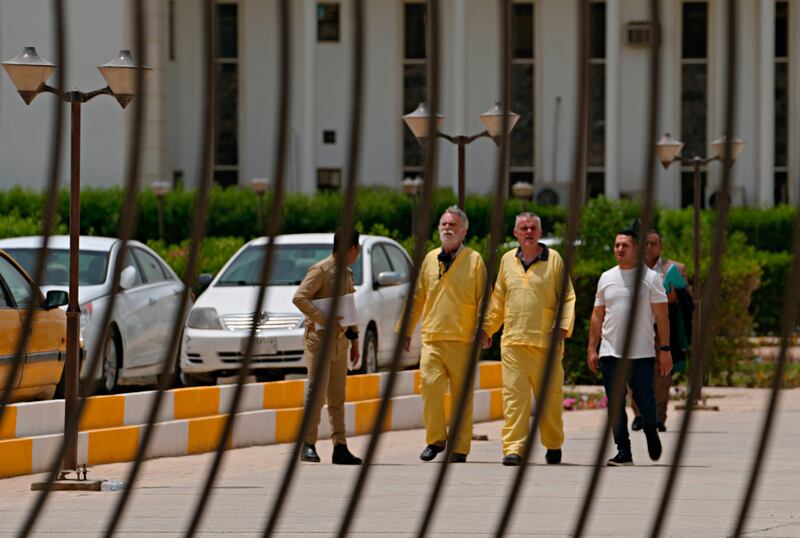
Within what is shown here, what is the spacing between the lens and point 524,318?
1158cm

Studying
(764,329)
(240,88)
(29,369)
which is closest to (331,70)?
(240,88)

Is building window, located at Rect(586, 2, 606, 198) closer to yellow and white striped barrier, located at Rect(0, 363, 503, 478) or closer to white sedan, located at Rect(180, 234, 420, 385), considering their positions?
white sedan, located at Rect(180, 234, 420, 385)

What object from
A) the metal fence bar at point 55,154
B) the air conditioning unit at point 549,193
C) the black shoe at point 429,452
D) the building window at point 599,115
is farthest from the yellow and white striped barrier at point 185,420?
the building window at point 599,115

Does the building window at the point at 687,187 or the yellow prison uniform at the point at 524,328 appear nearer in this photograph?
the yellow prison uniform at the point at 524,328

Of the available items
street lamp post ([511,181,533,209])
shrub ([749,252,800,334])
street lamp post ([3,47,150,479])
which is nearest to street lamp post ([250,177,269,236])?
street lamp post ([511,181,533,209])

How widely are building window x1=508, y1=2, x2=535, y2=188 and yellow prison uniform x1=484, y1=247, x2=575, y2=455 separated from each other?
39.8 metres

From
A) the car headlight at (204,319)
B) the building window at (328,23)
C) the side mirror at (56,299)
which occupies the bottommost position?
→ the car headlight at (204,319)

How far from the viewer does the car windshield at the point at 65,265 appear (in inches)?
659

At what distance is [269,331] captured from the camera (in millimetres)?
17484

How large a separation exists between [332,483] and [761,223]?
3093 cm

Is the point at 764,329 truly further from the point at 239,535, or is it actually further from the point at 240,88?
the point at 239,535

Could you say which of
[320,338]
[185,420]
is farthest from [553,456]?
[185,420]

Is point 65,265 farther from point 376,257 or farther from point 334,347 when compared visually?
point 334,347

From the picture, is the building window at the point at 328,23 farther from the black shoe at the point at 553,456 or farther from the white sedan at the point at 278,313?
the black shoe at the point at 553,456
